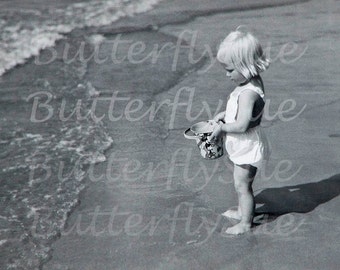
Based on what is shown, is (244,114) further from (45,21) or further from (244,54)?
(45,21)

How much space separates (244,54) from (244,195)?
0.86 meters

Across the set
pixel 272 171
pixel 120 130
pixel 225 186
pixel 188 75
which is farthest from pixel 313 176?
pixel 188 75

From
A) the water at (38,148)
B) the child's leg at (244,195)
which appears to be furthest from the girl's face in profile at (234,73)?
the water at (38,148)

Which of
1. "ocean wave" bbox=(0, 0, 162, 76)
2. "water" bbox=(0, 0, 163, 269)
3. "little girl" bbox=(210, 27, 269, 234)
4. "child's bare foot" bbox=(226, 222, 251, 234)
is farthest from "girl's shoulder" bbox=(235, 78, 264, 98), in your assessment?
"ocean wave" bbox=(0, 0, 162, 76)

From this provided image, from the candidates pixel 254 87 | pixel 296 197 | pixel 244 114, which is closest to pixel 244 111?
pixel 244 114

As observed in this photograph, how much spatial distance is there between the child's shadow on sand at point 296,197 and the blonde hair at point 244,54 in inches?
40.2

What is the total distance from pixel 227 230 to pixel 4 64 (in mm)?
4761

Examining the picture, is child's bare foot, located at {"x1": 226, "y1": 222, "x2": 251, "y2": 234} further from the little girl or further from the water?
the water

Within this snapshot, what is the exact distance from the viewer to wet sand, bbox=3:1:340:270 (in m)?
3.90

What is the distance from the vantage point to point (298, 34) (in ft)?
27.2

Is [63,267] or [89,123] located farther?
[89,123]

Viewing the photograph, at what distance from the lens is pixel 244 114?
3791mm

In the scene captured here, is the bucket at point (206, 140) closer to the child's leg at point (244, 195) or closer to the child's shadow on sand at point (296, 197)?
the child's leg at point (244, 195)

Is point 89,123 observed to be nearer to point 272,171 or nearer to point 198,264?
point 272,171
